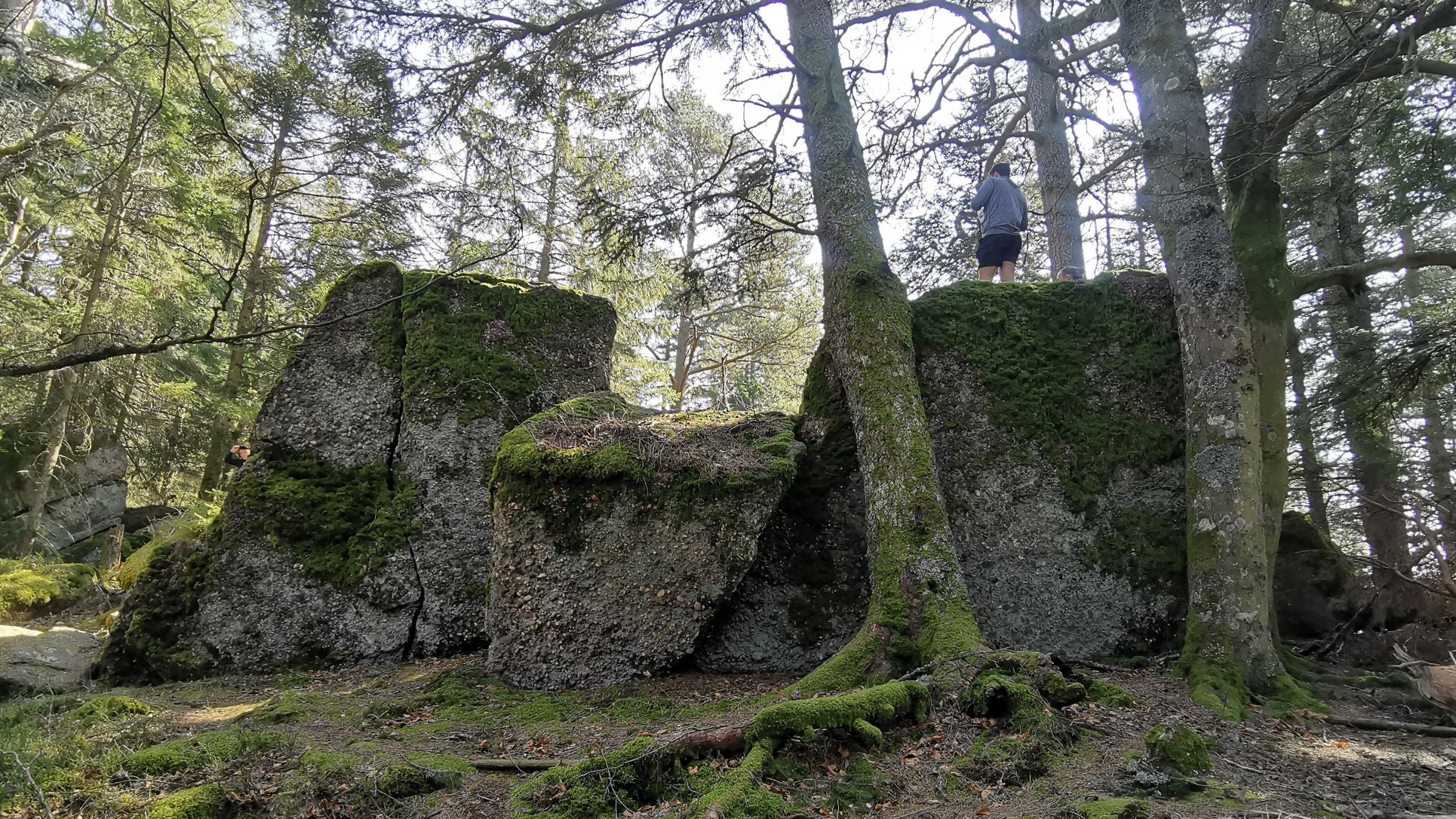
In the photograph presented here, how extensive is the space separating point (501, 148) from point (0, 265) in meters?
9.25

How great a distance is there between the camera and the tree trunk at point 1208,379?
16.2 ft

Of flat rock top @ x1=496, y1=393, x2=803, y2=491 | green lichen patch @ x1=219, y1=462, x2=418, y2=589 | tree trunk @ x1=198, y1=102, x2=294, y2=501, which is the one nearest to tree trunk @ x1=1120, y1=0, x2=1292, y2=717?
flat rock top @ x1=496, y1=393, x2=803, y2=491

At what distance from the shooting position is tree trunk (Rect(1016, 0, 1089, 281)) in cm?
996

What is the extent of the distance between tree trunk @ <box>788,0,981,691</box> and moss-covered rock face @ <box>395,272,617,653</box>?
2.83 meters

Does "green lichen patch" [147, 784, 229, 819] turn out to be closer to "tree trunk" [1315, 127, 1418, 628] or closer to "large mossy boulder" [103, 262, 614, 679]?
"large mossy boulder" [103, 262, 614, 679]

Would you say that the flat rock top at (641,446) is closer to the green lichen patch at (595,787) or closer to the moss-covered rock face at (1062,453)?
the moss-covered rock face at (1062,453)

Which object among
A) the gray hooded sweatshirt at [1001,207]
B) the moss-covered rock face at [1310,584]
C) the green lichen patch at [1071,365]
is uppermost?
the gray hooded sweatshirt at [1001,207]

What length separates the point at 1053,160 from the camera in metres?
10.3

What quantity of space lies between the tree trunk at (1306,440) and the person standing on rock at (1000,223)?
8.93 feet

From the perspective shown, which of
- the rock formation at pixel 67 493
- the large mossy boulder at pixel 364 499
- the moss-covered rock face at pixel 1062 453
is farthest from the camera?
the rock formation at pixel 67 493

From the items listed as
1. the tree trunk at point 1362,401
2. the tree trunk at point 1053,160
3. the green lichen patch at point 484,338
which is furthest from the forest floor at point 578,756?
the tree trunk at point 1053,160

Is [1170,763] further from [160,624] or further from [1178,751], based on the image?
[160,624]

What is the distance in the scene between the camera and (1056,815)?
2826 mm

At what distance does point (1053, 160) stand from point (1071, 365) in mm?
4878
